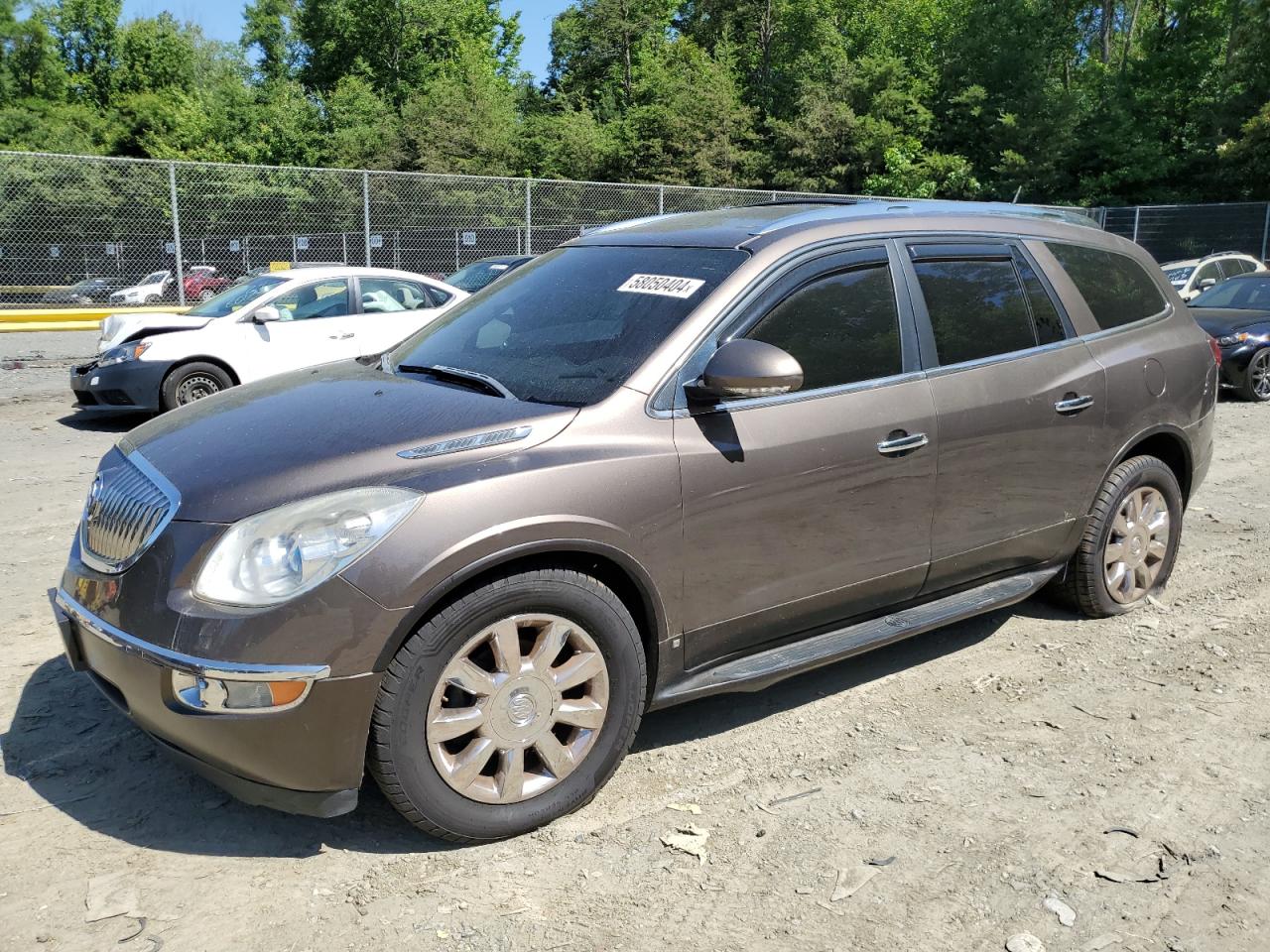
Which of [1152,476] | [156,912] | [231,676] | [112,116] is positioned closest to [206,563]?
[231,676]

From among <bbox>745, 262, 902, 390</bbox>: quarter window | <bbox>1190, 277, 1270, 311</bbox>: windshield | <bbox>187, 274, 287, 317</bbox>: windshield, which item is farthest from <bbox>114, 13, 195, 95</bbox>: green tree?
<bbox>745, 262, 902, 390</bbox>: quarter window

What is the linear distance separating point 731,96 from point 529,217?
23.3m

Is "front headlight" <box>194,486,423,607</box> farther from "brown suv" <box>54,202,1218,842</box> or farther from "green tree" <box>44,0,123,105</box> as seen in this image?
"green tree" <box>44,0,123,105</box>

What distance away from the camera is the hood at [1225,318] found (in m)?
12.1

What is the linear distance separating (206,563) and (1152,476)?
4.08 metres

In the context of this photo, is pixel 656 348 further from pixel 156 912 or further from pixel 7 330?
pixel 7 330

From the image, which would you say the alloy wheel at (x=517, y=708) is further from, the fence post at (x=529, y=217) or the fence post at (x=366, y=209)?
the fence post at (x=529, y=217)

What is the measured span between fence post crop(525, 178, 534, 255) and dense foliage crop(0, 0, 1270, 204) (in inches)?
715

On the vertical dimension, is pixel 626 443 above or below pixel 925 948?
above

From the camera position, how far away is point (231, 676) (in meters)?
2.66

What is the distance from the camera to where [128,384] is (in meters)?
9.74

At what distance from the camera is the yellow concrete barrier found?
1655 cm

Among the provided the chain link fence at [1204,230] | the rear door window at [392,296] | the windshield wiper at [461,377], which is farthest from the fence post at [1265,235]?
the windshield wiper at [461,377]

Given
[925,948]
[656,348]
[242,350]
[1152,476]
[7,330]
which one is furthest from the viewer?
[7,330]
